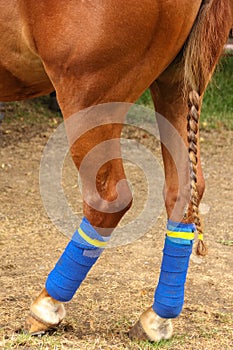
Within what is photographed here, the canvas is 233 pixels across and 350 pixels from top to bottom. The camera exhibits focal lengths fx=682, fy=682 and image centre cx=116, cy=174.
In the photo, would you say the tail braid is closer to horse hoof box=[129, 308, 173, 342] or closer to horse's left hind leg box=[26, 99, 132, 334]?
horse's left hind leg box=[26, 99, 132, 334]

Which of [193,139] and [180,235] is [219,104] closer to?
[180,235]

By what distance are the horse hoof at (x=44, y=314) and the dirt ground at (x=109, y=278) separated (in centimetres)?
5

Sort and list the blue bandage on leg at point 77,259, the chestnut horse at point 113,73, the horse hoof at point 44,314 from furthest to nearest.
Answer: the horse hoof at point 44,314
the blue bandage on leg at point 77,259
the chestnut horse at point 113,73

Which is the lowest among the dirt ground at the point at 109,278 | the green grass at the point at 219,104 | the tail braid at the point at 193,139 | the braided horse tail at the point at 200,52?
the green grass at the point at 219,104

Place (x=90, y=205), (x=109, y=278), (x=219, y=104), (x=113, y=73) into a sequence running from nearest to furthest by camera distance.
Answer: (x=113, y=73), (x=90, y=205), (x=109, y=278), (x=219, y=104)

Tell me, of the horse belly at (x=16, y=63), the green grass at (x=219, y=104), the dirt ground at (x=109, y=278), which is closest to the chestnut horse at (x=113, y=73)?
the horse belly at (x=16, y=63)

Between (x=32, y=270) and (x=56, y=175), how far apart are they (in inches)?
77.3

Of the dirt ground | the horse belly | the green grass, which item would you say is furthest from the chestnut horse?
the green grass

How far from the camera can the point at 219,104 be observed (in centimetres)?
775

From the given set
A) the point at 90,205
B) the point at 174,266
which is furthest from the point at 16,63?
the point at 174,266

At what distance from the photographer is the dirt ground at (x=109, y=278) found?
2.91 meters

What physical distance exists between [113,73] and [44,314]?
3.49ft

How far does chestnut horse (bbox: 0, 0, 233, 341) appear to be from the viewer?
2359mm

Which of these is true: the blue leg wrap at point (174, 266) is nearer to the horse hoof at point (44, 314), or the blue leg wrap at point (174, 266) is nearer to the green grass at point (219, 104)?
the horse hoof at point (44, 314)
